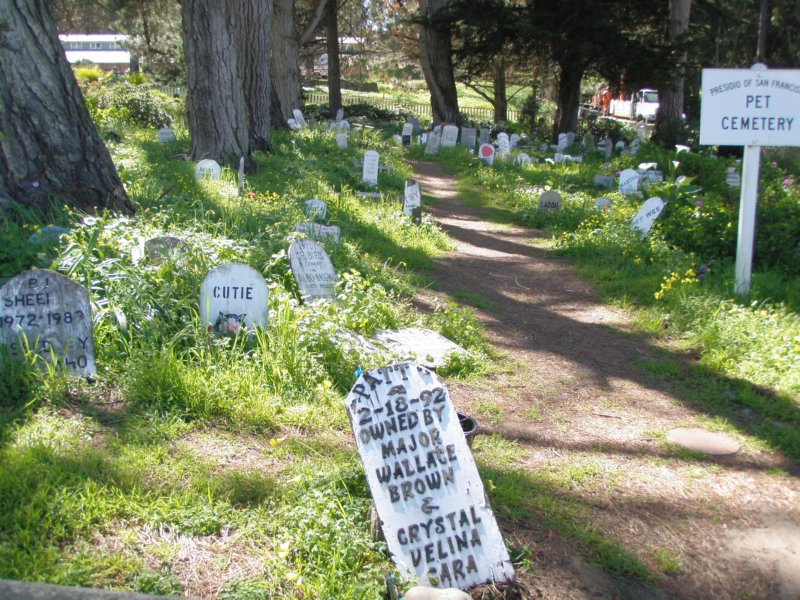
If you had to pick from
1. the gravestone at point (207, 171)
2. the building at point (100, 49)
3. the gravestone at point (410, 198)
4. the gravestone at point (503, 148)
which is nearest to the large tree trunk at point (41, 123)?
the gravestone at point (207, 171)

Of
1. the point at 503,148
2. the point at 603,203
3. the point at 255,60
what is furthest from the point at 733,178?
the point at 255,60

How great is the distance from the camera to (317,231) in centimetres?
775

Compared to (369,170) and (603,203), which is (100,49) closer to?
(369,170)

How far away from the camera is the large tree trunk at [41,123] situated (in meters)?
5.93

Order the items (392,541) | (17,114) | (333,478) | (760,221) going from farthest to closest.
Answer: (760,221) < (17,114) < (333,478) < (392,541)

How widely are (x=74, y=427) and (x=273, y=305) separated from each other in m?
1.89

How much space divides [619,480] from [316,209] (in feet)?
18.7

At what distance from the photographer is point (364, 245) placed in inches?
339

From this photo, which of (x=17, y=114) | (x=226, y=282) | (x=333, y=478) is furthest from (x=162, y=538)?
(x=17, y=114)

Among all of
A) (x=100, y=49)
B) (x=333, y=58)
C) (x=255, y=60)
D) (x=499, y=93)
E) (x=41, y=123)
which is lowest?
(x=41, y=123)

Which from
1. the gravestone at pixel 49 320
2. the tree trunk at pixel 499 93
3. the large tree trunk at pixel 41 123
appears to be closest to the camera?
the gravestone at pixel 49 320

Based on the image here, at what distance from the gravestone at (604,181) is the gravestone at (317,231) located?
8.73 meters

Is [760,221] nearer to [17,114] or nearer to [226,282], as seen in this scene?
[226,282]

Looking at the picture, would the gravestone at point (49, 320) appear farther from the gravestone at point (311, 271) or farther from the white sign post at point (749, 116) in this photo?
the white sign post at point (749, 116)
